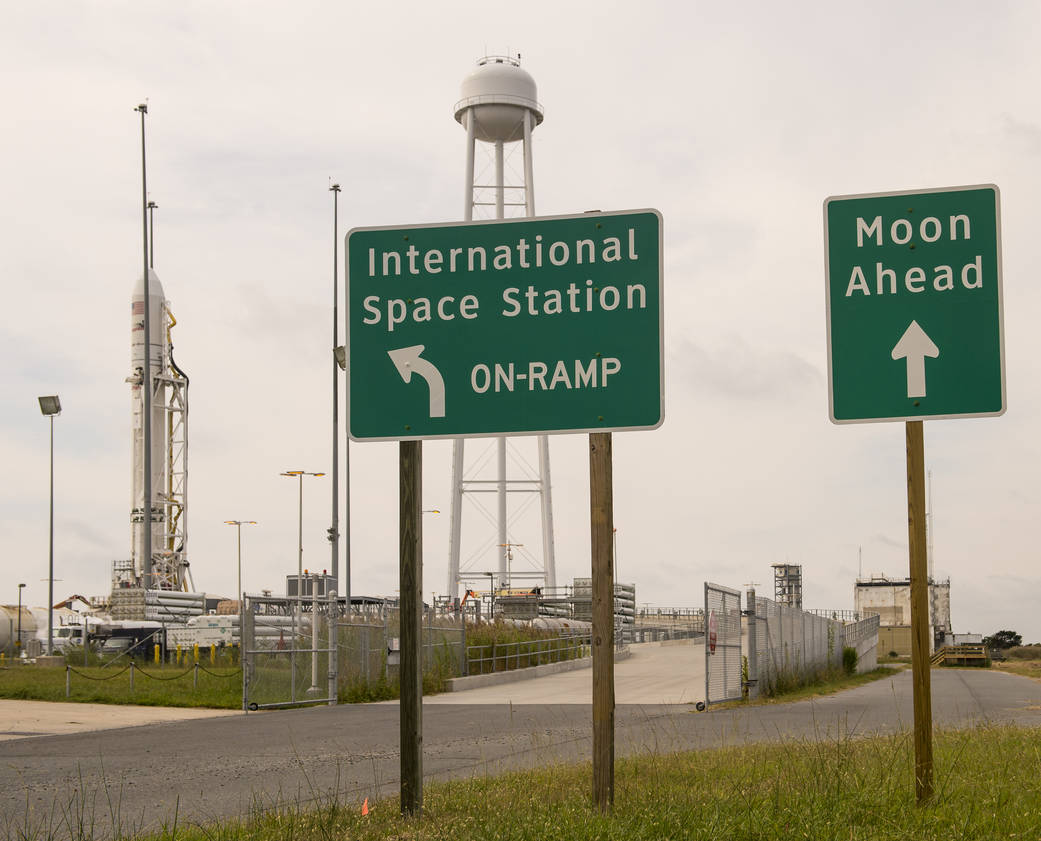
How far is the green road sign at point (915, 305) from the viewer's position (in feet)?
25.3

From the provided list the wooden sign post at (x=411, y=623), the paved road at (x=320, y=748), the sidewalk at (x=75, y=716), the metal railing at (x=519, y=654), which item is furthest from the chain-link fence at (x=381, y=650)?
the wooden sign post at (x=411, y=623)

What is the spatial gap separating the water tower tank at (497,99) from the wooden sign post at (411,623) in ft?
181

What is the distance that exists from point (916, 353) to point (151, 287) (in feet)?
193

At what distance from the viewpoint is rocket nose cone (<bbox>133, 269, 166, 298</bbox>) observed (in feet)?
203

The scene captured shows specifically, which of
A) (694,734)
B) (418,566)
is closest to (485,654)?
(694,734)

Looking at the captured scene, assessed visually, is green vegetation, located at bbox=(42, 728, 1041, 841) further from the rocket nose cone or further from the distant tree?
the distant tree

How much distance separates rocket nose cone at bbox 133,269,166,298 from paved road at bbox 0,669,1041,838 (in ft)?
139

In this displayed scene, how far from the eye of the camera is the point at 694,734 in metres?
16.2

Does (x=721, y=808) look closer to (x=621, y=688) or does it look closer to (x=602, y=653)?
(x=602, y=653)

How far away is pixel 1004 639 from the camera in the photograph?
11219cm

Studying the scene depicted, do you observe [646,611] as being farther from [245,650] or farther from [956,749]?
[956,749]

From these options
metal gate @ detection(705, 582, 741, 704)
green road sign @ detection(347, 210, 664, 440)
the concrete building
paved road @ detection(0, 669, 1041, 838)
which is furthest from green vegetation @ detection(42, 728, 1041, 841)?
the concrete building

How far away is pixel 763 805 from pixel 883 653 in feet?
263

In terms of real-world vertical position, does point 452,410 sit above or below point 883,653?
above
